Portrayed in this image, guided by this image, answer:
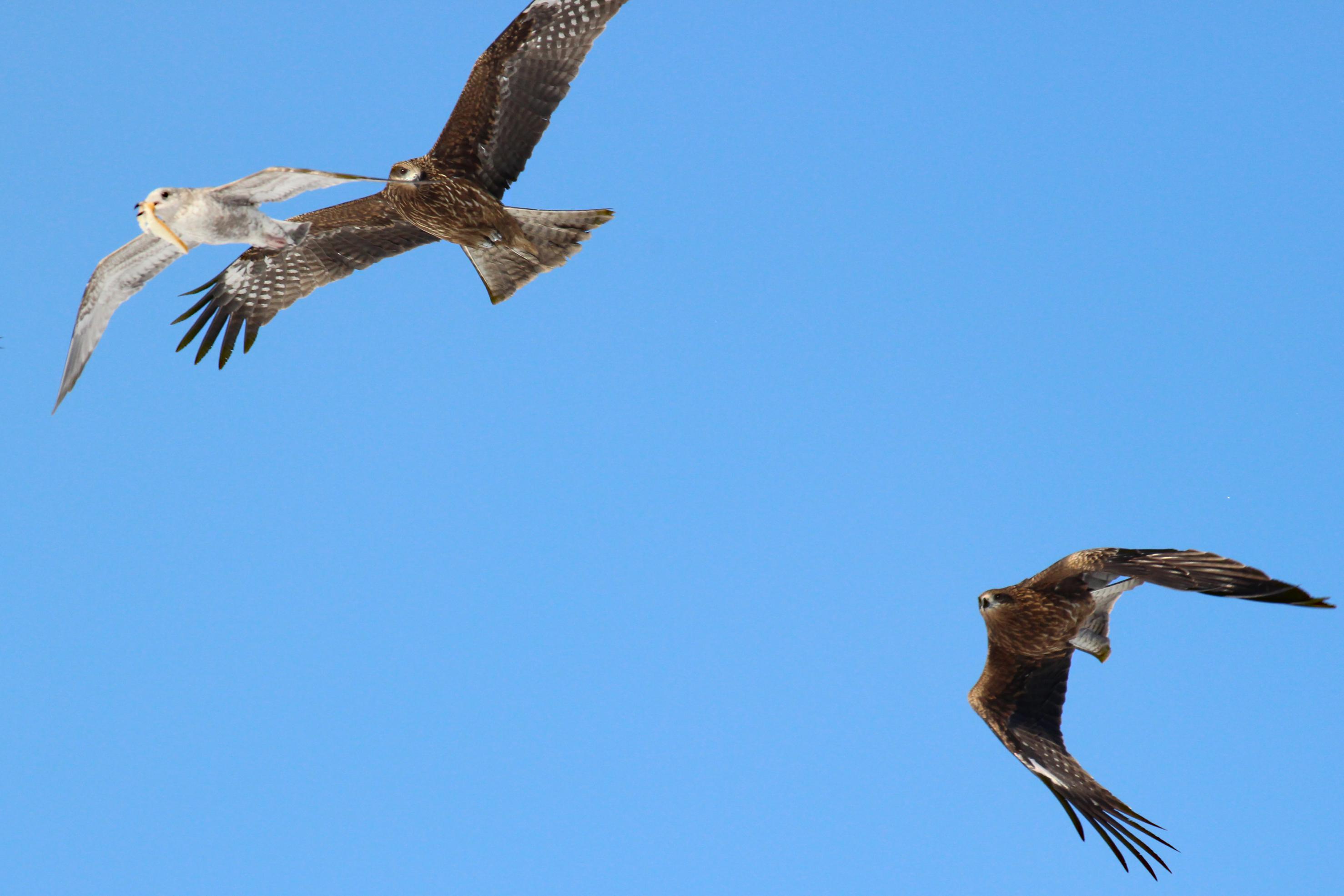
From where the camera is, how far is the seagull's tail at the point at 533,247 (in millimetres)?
7902

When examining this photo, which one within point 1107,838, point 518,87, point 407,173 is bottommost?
point 1107,838

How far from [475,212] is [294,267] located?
5.83 feet

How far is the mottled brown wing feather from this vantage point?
324 inches

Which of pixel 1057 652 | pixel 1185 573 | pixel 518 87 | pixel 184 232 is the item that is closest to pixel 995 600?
pixel 1057 652

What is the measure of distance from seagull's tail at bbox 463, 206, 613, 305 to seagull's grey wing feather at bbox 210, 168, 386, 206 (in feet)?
5.18

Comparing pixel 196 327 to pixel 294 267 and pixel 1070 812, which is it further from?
pixel 1070 812

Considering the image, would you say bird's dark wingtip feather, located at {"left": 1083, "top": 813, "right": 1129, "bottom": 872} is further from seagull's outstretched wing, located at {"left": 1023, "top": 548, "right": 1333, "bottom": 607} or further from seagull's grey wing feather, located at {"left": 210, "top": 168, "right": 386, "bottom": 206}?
seagull's grey wing feather, located at {"left": 210, "top": 168, "right": 386, "bottom": 206}

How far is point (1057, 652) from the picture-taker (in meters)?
7.12

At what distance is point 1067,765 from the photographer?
6.96 metres

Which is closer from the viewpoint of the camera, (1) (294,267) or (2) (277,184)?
(2) (277,184)

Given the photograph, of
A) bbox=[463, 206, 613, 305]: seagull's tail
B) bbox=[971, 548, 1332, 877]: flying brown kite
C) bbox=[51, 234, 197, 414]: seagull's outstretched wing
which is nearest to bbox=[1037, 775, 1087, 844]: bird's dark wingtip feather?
bbox=[971, 548, 1332, 877]: flying brown kite

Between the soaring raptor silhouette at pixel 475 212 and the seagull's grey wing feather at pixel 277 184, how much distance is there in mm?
843

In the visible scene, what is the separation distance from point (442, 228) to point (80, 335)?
2746 millimetres

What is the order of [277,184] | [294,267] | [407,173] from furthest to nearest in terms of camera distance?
[294,267]
[407,173]
[277,184]
